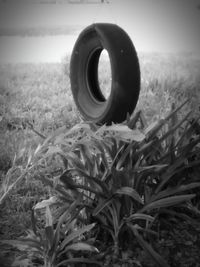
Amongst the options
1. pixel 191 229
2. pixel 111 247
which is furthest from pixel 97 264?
pixel 191 229

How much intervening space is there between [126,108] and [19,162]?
3.04 ft

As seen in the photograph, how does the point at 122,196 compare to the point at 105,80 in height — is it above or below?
below

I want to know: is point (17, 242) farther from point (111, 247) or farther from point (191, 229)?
point (191, 229)

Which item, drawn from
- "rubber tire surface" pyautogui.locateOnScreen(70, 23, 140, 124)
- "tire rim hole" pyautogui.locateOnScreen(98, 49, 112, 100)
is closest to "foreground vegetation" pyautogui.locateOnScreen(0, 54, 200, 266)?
"rubber tire surface" pyautogui.locateOnScreen(70, 23, 140, 124)

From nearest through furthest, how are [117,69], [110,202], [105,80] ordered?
[110,202]
[117,69]
[105,80]

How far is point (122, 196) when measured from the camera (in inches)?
72.5

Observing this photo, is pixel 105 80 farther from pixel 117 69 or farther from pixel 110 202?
pixel 110 202

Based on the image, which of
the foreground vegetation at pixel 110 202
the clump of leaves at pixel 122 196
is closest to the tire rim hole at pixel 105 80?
the foreground vegetation at pixel 110 202

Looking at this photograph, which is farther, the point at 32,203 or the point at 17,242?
the point at 32,203

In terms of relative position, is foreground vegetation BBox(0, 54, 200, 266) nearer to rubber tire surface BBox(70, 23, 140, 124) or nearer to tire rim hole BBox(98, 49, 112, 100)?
rubber tire surface BBox(70, 23, 140, 124)

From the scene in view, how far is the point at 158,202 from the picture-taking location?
178cm

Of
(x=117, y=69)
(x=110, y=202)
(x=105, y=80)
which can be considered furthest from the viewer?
(x=105, y=80)

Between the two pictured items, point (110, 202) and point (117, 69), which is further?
point (117, 69)

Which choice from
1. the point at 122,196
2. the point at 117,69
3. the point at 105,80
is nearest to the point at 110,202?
the point at 122,196
